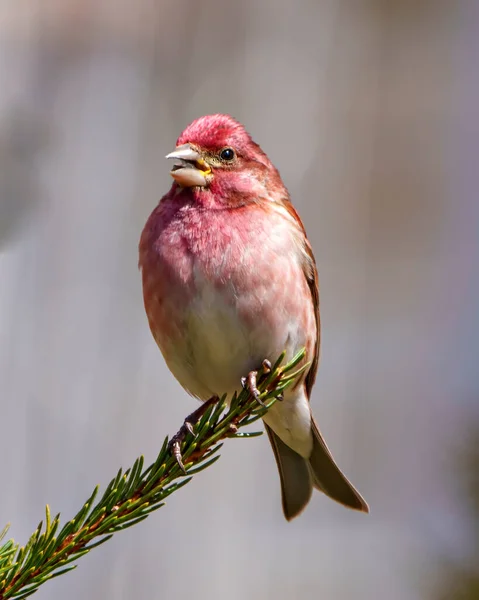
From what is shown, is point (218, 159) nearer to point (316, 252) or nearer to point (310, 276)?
point (310, 276)

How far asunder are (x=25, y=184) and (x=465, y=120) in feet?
17.5

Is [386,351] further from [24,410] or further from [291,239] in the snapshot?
[291,239]

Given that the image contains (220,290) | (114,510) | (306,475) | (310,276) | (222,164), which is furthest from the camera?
(306,475)

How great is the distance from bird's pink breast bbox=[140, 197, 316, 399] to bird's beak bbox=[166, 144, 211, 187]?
0.10m

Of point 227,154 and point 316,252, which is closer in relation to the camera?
point 227,154

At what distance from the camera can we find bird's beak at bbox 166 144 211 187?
11.4 ft

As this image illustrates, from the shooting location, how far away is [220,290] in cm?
328

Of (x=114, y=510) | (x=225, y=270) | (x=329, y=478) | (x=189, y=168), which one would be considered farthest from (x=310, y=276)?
(x=114, y=510)

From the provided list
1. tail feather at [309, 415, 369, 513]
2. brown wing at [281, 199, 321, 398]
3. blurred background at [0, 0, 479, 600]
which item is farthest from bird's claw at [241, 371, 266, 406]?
blurred background at [0, 0, 479, 600]

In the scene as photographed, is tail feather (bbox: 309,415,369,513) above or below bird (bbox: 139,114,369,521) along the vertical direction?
below

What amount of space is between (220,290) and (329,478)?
112 centimetres

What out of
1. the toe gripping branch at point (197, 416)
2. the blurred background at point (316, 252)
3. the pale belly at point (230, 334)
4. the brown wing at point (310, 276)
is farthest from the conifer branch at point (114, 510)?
the blurred background at point (316, 252)

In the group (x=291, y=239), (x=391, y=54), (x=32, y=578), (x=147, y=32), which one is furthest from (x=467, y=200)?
(x=32, y=578)

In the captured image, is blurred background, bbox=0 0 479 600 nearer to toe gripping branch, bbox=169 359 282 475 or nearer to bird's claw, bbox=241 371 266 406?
toe gripping branch, bbox=169 359 282 475
